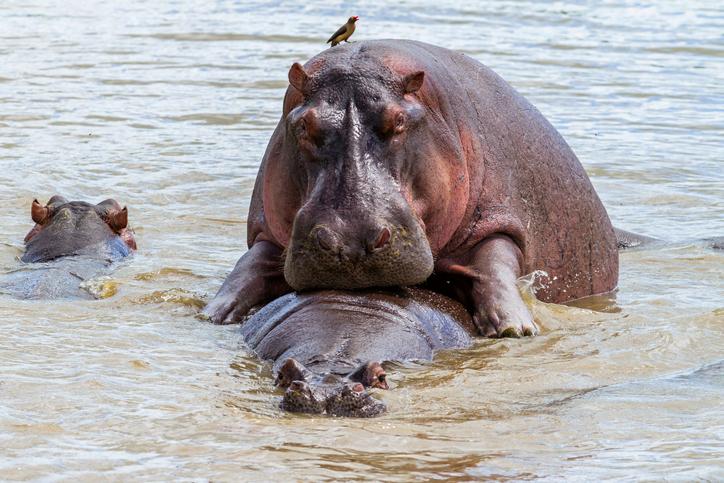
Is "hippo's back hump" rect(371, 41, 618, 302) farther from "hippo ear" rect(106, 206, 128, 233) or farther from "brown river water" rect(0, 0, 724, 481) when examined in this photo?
"hippo ear" rect(106, 206, 128, 233)

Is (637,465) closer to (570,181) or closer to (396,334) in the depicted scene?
(396,334)

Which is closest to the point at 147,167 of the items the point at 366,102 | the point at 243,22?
the point at 366,102

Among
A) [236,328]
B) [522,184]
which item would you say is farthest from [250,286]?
[522,184]

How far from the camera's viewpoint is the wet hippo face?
5.61 metres

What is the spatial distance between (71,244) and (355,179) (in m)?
2.99

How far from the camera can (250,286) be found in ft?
21.1

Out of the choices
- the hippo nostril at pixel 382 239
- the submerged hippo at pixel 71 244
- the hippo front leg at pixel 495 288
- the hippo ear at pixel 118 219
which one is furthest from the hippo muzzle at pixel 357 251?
the hippo ear at pixel 118 219

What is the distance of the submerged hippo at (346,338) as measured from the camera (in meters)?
4.70

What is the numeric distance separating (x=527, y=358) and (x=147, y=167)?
5871 millimetres

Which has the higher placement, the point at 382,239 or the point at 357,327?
the point at 382,239

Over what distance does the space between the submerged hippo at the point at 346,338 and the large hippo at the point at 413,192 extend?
0.32 feet

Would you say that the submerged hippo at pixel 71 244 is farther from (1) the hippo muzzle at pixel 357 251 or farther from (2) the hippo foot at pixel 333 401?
(2) the hippo foot at pixel 333 401

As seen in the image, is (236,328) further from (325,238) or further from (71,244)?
(71,244)

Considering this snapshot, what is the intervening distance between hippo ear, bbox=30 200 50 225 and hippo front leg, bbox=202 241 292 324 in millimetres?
2086
